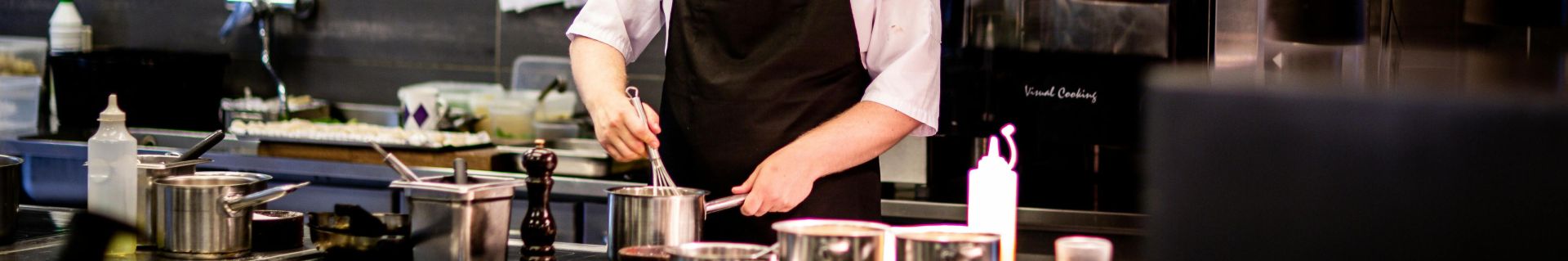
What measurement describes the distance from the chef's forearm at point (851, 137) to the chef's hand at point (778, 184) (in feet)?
0.05

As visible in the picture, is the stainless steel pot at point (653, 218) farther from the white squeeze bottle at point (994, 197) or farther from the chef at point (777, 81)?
the chef at point (777, 81)

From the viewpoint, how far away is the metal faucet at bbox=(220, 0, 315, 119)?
398cm

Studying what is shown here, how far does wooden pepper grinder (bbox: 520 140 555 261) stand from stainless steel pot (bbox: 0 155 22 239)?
72cm

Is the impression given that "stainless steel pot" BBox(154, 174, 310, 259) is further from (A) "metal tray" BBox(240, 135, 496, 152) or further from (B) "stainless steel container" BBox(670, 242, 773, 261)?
(A) "metal tray" BBox(240, 135, 496, 152)

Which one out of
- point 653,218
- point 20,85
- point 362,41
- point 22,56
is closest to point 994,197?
point 653,218

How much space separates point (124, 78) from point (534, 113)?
1113mm

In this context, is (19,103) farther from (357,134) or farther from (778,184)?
(778,184)

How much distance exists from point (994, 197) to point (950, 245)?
249 mm

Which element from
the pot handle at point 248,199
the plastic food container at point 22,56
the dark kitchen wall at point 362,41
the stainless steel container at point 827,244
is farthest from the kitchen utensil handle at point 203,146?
the plastic food container at point 22,56

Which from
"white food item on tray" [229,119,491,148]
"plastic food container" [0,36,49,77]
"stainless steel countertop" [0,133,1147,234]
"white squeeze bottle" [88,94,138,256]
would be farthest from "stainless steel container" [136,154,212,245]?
"plastic food container" [0,36,49,77]

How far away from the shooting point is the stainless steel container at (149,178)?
5.70 ft

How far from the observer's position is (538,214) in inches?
62.2

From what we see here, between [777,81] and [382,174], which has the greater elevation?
[777,81]

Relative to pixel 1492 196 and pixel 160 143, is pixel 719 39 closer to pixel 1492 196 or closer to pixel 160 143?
pixel 1492 196
